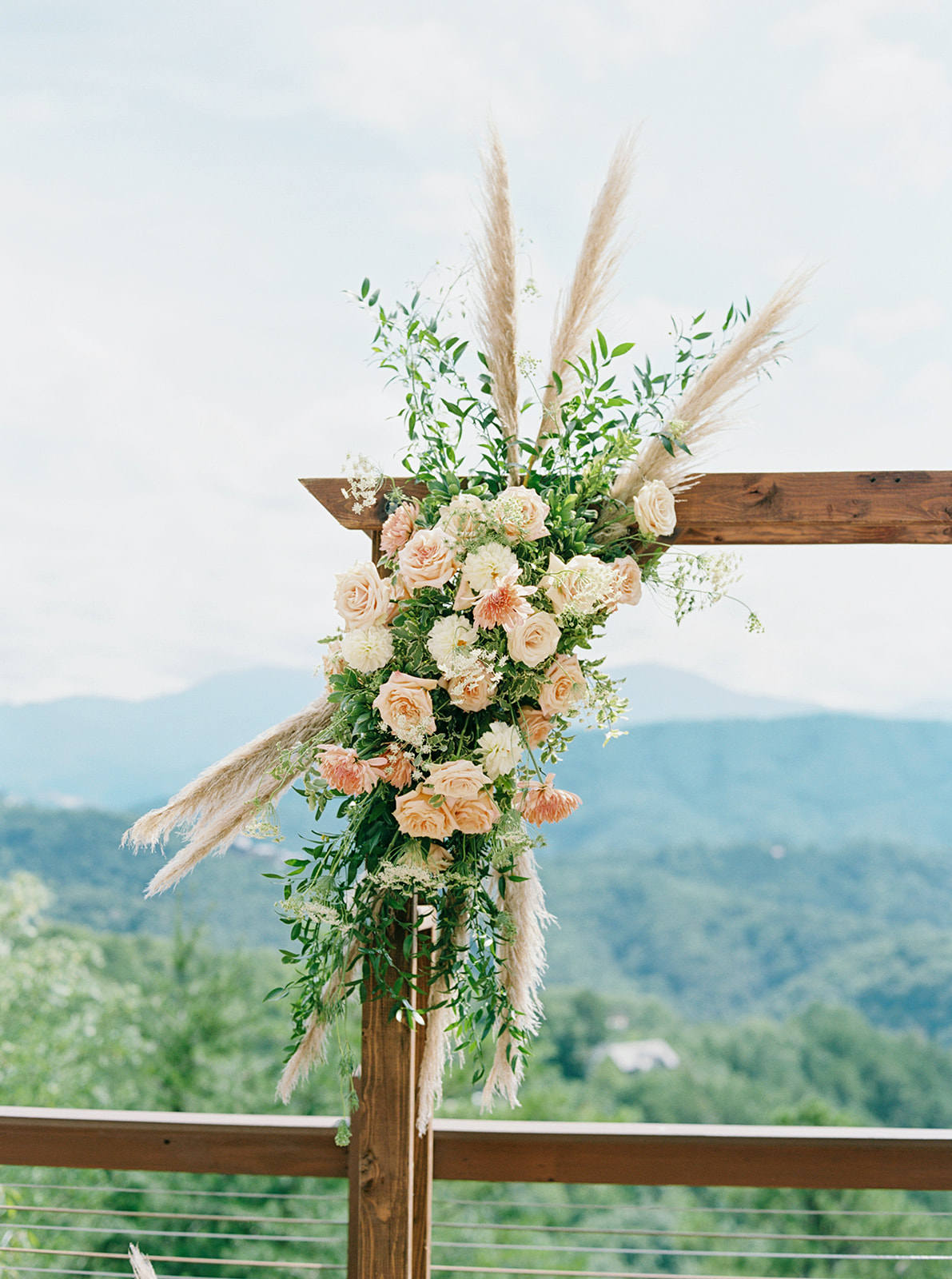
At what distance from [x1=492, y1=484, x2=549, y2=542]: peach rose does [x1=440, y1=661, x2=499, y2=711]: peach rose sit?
19cm

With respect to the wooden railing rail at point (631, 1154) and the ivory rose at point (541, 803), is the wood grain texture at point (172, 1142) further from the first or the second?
the ivory rose at point (541, 803)

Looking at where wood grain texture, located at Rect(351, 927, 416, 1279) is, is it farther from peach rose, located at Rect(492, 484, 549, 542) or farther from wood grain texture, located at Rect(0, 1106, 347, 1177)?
peach rose, located at Rect(492, 484, 549, 542)

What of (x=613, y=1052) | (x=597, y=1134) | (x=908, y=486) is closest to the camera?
(x=908, y=486)

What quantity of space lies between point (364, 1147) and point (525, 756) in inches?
25.7

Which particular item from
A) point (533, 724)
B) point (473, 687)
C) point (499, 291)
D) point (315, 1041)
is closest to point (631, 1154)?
point (315, 1041)

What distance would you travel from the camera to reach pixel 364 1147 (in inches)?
52.9

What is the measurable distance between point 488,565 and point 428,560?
85 millimetres

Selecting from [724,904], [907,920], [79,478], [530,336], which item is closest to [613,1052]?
[724,904]

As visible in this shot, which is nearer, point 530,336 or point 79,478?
point 530,336

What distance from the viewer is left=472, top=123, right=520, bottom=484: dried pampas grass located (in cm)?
129

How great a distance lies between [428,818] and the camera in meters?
1.17

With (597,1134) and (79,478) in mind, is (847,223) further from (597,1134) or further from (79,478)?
(597,1134)

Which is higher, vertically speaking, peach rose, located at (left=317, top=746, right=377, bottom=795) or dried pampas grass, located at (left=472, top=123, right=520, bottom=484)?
dried pampas grass, located at (left=472, top=123, right=520, bottom=484)

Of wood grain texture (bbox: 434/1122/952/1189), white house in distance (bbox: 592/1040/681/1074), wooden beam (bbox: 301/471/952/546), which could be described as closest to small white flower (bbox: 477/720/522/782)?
wooden beam (bbox: 301/471/952/546)
